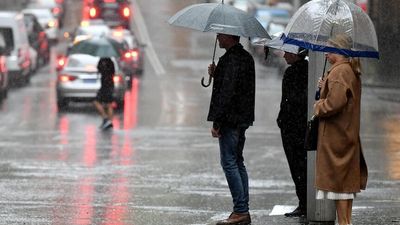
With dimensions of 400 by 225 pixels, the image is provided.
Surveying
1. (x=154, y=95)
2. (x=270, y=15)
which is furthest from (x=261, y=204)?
(x=270, y=15)

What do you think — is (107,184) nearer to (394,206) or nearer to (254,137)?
(394,206)

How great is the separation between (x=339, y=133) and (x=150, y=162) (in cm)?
762

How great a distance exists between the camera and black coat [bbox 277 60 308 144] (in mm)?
10242

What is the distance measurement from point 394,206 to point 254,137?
28.6ft

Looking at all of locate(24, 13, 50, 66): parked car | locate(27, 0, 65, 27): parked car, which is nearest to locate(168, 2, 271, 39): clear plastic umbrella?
locate(24, 13, 50, 66): parked car

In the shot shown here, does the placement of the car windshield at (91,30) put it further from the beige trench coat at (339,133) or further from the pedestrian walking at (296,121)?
the beige trench coat at (339,133)

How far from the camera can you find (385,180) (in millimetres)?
13930

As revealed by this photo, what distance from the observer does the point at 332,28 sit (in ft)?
28.2

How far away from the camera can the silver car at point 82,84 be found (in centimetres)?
2581

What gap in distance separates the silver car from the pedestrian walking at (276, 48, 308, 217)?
1547 centimetres

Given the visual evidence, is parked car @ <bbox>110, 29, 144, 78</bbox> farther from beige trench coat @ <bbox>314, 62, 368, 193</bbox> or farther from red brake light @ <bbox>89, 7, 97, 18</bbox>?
beige trench coat @ <bbox>314, 62, 368, 193</bbox>

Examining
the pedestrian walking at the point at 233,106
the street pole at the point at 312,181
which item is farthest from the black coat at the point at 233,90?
the street pole at the point at 312,181

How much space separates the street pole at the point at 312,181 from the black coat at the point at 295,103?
57 centimetres

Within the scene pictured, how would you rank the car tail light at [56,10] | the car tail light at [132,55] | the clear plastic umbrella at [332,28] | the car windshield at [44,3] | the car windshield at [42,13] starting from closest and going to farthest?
the clear plastic umbrella at [332,28] < the car tail light at [132,55] < the car windshield at [42,13] < the car tail light at [56,10] < the car windshield at [44,3]
